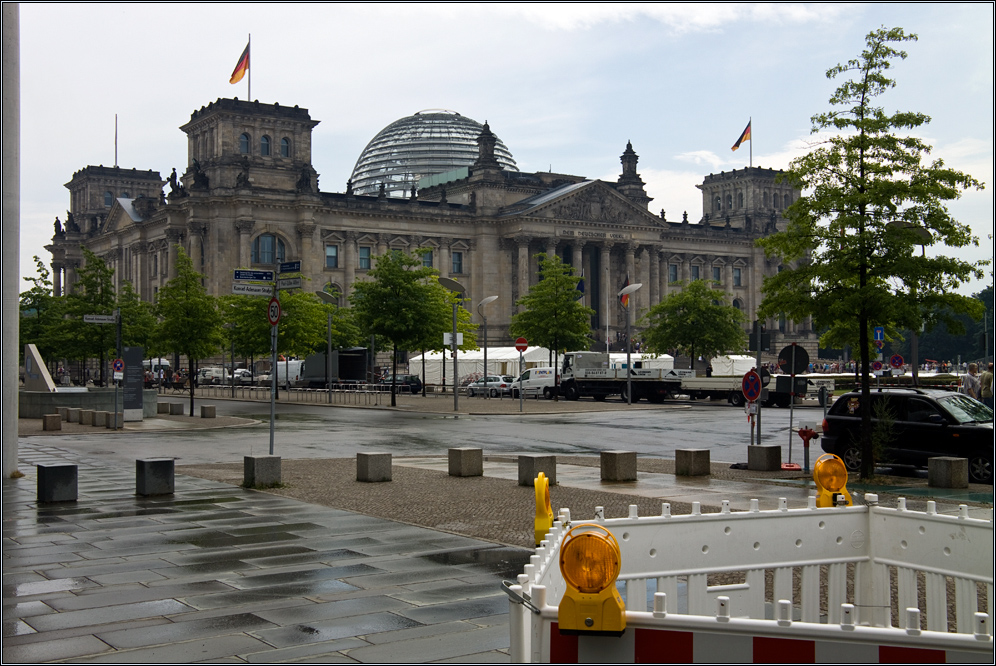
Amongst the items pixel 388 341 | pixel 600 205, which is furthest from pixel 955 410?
pixel 600 205

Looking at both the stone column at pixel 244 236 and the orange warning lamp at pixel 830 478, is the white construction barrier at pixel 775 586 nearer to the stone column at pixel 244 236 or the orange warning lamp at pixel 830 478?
the orange warning lamp at pixel 830 478

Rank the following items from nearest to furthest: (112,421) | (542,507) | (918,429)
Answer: (542,507) < (918,429) < (112,421)

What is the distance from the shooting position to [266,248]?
9769 centimetres

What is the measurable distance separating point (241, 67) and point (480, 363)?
32.1 metres

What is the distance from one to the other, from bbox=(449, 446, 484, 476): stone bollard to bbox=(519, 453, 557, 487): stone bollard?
4.69ft

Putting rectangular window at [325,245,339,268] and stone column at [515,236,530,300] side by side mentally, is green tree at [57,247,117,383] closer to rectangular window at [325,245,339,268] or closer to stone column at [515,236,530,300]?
rectangular window at [325,245,339,268]

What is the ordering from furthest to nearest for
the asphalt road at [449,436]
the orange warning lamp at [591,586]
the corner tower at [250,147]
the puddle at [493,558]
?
the corner tower at [250,147] → the asphalt road at [449,436] → the puddle at [493,558] → the orange warning lamp at [591,586]

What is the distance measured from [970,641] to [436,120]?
457 ft

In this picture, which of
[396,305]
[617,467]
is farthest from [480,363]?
[617,467]

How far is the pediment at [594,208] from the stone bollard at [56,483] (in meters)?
94.9

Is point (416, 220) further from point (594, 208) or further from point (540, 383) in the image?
point (540, 383)

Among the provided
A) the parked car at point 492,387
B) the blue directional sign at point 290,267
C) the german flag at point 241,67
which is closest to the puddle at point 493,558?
the blue directional sign at point 290,267

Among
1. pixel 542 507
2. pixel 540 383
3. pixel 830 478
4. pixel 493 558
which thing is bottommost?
pixel 493 558

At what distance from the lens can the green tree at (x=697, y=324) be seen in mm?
77375
